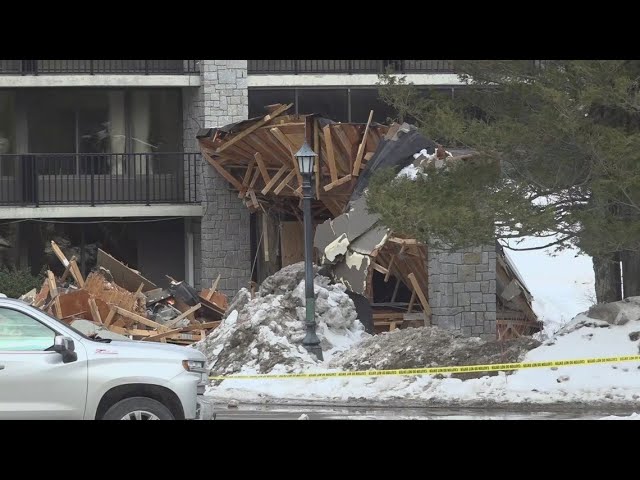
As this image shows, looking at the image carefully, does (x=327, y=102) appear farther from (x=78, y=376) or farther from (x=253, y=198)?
(x=78, y=376)

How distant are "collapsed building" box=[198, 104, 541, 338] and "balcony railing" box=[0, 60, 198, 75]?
291 cm

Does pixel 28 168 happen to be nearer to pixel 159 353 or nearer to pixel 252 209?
pixel 252 209

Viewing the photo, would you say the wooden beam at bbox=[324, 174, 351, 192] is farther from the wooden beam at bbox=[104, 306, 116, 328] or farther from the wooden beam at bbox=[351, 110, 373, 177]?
the wooden beam at bbox=[104, 306, 116, 328]

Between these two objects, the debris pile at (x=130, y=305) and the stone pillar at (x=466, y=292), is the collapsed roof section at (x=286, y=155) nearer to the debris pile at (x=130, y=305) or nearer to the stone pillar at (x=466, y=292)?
the debris pile at (x=130, y=305)

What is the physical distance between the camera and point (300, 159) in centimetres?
1861

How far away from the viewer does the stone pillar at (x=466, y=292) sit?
2167cm

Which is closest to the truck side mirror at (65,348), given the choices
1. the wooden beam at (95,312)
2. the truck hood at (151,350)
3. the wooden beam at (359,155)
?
the truck hood at (151,350)

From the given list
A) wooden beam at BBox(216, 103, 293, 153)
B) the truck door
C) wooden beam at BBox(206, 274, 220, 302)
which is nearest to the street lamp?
wooden beam at BBox(216, 103, 293, 153)

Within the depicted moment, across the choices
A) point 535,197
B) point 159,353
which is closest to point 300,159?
point 535,197

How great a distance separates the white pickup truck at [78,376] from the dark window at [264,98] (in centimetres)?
1853

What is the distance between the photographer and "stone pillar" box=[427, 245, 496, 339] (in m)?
21.7

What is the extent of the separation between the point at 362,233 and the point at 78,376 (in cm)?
1161

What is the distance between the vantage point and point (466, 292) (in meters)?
21.9

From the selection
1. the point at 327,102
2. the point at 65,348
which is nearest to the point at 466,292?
the point at 327,102
